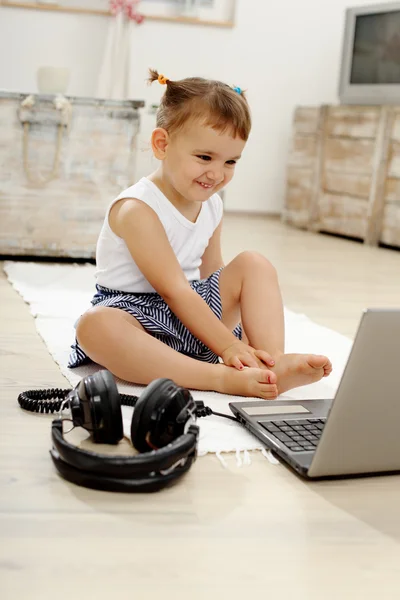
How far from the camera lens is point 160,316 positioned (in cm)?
133

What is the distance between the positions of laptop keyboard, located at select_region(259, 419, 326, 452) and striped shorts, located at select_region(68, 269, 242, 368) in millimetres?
289

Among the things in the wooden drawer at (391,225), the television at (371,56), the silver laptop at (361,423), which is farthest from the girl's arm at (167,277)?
the television at (371,56)

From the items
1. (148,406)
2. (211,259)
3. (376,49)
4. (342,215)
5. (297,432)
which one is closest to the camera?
(148,406)

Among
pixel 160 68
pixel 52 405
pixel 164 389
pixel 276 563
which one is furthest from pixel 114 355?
pixel 160 68

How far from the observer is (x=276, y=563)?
2.50 feet

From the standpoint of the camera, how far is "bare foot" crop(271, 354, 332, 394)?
1.22 m

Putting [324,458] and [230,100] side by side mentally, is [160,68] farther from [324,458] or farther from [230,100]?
[324,458]

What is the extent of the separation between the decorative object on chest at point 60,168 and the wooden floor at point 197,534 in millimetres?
1357

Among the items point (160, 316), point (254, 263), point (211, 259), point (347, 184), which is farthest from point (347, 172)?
point (160, 316)

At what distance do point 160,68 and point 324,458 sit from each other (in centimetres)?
344

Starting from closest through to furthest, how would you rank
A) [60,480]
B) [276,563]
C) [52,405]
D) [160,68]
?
[276,563]
[60,480]
[52,405]
[160,68]

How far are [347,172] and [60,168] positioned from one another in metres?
1.83

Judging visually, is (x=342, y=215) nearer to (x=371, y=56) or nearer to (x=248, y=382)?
(x=371, y=56)

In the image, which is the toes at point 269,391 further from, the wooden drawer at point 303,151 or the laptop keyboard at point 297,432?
the wooden drawer at point 303,151
